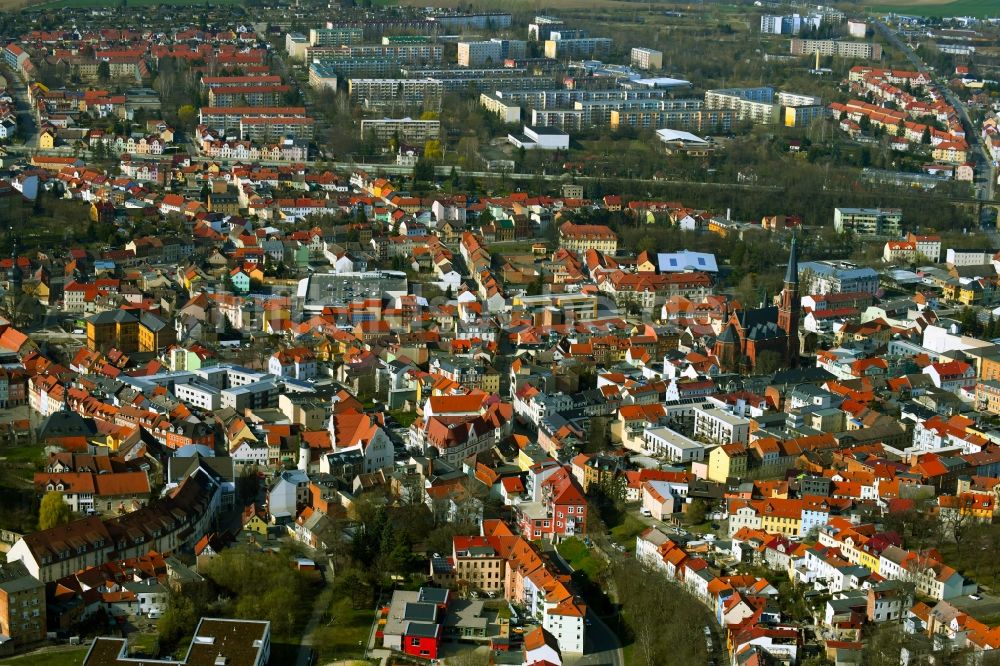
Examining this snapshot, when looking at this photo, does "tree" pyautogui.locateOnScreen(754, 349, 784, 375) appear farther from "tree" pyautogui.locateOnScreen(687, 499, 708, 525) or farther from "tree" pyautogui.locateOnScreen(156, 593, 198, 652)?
"tree" pyautogui.locateOnScreen(156, 593, 198, 652)

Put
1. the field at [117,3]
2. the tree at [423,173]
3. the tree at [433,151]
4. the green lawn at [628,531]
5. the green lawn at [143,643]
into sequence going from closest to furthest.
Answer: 1. the green lawn at [143,643]
2. the green lawn at [628,531]
3. the tree at [423,173]
4. the tree at [433,151]
5. the field at [117,3]

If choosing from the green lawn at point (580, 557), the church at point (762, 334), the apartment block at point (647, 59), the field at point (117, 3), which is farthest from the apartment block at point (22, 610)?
the field at point (117, 3)

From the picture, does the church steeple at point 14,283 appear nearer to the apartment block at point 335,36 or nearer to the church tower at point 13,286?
the church tower at point 13,286

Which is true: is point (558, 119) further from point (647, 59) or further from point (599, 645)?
point (599, 645)

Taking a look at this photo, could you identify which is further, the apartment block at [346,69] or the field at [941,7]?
the field at [941,7]

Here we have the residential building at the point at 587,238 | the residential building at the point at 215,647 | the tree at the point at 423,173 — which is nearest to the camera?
the residential building at the point at 215,647
